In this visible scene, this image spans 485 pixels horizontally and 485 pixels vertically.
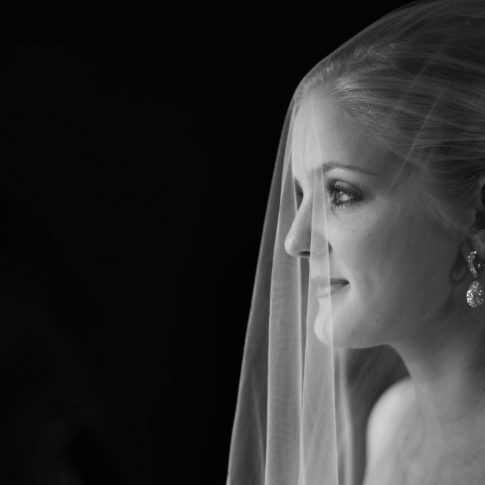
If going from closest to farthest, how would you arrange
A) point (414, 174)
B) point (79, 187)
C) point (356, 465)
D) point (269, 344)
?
point (414, 174), point (269, 344), point (356, 465), point (79, 187)

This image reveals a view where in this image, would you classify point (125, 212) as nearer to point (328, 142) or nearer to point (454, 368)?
point (328, 142)

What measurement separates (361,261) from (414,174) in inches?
7.2

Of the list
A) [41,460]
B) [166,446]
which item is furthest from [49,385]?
[166,446]

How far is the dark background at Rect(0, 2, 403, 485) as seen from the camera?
6.16 ft

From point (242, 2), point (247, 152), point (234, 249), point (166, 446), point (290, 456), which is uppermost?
point (242, 2)

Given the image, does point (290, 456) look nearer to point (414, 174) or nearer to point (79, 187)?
Answer: point (414, 174)

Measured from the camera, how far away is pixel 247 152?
6.45 feet

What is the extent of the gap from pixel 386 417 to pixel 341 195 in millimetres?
556

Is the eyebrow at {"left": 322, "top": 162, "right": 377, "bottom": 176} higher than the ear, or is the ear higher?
the eyebrow at {"left": 322, "top": 162, "right": 377, "bottom": 176}

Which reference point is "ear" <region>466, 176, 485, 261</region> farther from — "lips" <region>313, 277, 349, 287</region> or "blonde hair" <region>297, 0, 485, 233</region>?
"lips" <region>313, 277, 349, 287</region>

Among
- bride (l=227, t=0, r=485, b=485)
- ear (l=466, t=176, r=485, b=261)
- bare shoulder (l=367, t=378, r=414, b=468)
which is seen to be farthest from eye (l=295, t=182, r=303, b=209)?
bare shoulder (l=367, t=378, r=414, b=468)

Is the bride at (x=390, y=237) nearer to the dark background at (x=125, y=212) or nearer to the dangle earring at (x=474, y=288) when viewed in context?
the dangle earring at (x=474, y=288)

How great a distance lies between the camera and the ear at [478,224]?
1363mm

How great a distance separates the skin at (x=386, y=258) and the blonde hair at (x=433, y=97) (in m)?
0.03
